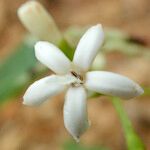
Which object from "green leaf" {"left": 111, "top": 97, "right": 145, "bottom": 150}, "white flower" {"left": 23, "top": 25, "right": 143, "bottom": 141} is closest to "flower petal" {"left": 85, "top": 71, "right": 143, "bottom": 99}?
"white flower" {"left": 23, "top": 25, "right": 143, "bottom": 141}

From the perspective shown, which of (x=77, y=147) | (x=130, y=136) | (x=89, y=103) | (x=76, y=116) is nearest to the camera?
(x=76, y=116)

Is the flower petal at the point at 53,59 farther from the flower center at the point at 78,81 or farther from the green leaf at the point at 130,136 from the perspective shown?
the green leaf at the point at 130,136

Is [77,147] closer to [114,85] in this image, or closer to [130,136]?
[130,136]

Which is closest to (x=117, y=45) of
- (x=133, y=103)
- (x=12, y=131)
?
(x=133, y=103)

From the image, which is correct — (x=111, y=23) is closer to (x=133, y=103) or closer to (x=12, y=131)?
(x=133, y=103)

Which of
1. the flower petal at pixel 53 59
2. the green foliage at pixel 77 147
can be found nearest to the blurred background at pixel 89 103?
the green foliage at pixel 77 147

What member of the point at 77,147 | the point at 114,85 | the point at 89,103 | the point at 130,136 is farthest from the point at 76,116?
the point at 89,103

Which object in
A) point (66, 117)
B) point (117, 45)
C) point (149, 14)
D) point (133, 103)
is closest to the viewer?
point (66, 117)
